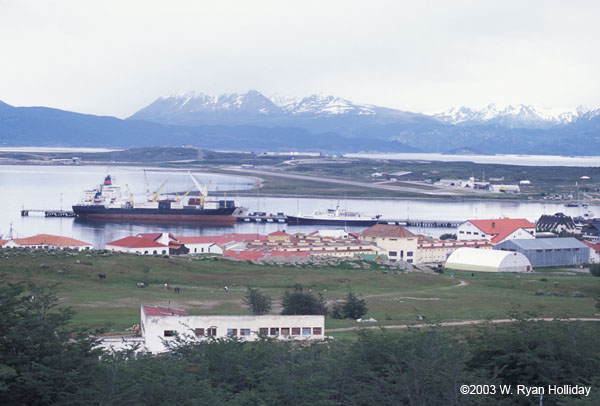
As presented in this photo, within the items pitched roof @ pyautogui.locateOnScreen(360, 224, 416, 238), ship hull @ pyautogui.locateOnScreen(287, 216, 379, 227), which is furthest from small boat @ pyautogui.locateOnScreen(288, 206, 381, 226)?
pitched roof @ pyautogui.locateOnScreen(360, 224, 416, 238)

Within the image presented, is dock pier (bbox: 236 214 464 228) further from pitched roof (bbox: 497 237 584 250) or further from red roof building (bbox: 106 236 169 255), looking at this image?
red roof building (bbox: 106 236 169 255)

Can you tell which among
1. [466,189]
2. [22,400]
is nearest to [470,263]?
[22,400]

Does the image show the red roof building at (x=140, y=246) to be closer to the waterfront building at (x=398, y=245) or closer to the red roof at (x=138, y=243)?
the red roof at (x=138, y=243)

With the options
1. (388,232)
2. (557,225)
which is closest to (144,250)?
(388,232)

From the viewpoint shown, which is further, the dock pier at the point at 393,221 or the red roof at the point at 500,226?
the dock pier at the point at 393,221

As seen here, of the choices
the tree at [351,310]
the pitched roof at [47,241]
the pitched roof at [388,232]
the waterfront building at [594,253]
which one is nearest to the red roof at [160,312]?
the tree at [351,310]

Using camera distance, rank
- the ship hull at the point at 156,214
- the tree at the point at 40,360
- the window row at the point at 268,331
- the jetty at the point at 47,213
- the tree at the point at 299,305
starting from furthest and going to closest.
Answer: the ship hull at the point at 156,214, the jetty at the point at 47,213, the tree at the point at 299,305, the window row at the point at 268,331, the tree at the point at 40,360
